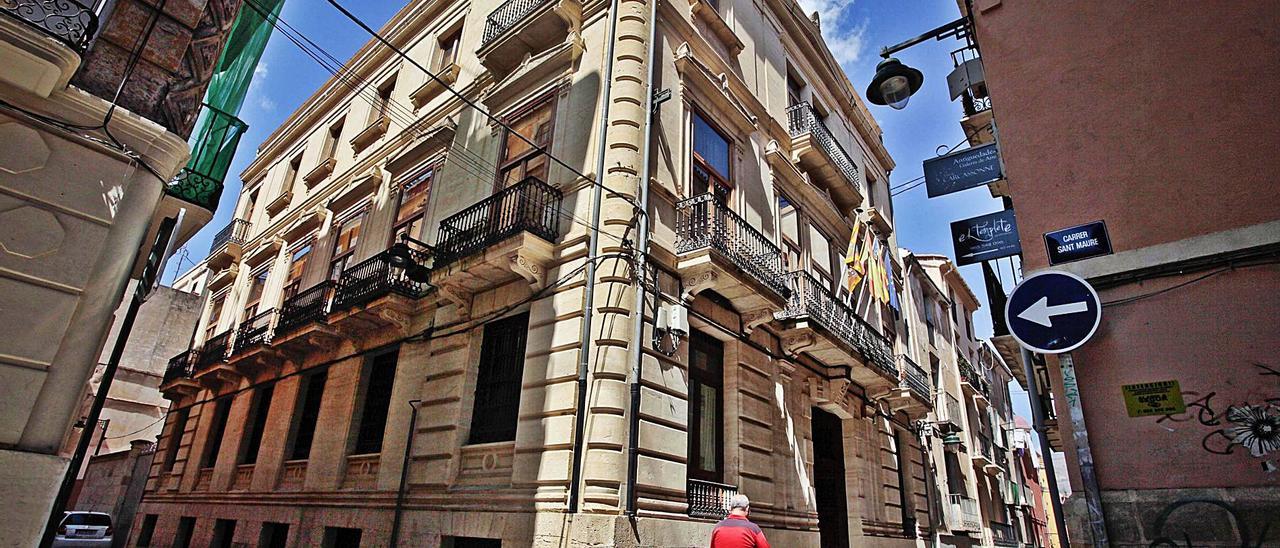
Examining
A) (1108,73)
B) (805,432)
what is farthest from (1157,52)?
(805,432)

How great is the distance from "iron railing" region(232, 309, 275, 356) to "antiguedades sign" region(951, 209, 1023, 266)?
50.6 ft

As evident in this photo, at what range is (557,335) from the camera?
9289 mm

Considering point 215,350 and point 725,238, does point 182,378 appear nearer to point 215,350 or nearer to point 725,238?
point 215,350

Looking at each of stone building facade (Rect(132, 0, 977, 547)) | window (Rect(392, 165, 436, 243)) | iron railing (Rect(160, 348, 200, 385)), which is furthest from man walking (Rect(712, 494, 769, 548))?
iron railing (Rect(160, 348, 200, 385))

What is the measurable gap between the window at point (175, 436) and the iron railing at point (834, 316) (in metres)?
19.1

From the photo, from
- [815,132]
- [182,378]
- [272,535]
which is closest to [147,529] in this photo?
[182,378]

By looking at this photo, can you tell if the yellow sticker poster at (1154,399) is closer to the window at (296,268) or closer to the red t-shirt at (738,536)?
the red t-shirt at (738,536)

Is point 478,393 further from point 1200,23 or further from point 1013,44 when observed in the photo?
point 1200,23

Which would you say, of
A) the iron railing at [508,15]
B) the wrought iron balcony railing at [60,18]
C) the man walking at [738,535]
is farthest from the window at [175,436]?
the man walking at [738,535]

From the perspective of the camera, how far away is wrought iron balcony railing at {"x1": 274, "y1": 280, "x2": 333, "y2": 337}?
1390 cm

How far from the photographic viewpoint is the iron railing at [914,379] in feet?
55.9

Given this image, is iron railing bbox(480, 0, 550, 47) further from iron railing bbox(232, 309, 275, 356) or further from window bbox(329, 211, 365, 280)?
iron railing bbox(232, 309, 275, 356)

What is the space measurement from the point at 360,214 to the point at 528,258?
8.97m

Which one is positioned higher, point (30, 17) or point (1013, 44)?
point (1013, 44)
